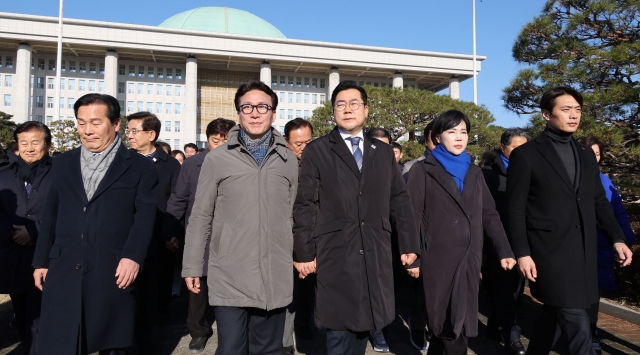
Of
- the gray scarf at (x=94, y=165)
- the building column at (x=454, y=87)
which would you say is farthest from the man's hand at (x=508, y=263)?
the building column at (x=454, y=87)

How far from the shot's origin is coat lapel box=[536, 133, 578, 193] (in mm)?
3268

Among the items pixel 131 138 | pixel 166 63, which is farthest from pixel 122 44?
pixel 131 138

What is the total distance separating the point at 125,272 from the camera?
2904 millimetres

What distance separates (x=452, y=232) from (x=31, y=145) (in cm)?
352

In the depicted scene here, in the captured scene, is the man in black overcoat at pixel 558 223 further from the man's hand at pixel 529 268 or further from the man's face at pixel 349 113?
the man's face at pixel 349 113

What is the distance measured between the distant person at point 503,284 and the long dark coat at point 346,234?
1.52 m

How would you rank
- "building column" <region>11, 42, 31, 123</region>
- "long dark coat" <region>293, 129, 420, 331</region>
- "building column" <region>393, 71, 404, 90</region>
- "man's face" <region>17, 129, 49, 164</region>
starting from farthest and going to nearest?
1. "building column" <region>393, 71, 404, 90</region>
2. "building column" <region>11, 42, 31, 123</region>
3. "man's face" <region>17, 129, 49, 164</region>
4. "long dark coat" <region>293, 129, 420, 331</region>

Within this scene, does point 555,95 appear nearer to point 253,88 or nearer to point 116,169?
point 253,88

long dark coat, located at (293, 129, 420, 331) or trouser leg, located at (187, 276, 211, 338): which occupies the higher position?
long dark coat, located at (293, 129, 420, 331)

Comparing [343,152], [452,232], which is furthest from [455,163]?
[343,152]

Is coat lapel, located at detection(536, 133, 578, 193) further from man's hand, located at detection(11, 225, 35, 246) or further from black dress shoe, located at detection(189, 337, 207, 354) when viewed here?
man's hand, located at detection(11, 225, 35, 246)

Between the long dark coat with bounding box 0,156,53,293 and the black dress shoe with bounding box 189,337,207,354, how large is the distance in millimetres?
1385

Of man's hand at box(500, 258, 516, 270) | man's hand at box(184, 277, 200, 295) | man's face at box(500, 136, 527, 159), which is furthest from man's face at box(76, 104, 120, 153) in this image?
man's face at box(500, 136, 527, 159)

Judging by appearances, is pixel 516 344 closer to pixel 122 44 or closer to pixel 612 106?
pixel 612 106
